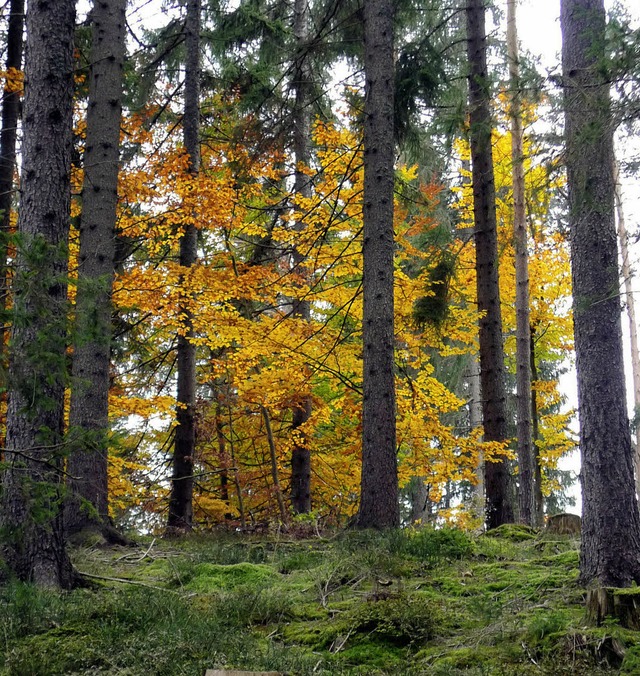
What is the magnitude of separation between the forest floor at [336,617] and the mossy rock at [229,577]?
21 millimetres

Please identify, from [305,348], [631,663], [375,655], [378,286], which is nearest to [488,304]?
[378,286]

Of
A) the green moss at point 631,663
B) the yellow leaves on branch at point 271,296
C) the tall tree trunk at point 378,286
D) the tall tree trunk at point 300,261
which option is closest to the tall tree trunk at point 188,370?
the yellow leaves on branch at point 271,296

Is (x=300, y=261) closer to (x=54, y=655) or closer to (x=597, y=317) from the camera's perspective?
(x=597, y=317)

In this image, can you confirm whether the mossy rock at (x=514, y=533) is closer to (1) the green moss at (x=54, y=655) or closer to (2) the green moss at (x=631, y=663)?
(2) the green moss at (x=631, y=663)

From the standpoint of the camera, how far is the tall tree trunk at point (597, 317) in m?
5.43

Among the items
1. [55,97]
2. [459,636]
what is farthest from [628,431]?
[55,97]

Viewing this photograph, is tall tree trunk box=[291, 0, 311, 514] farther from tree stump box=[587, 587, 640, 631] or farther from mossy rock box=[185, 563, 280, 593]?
tree stump box=[587, 587, 640, 631]

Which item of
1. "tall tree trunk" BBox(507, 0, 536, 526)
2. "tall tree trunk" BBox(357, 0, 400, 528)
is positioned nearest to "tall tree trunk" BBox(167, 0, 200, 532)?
"tall tree trunk" BBox(357, 0, 400, 528)

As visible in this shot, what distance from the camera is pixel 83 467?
953 cm

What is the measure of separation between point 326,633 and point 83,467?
5218 millimetres

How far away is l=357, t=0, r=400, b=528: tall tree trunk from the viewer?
360 inches

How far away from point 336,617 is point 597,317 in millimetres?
3194

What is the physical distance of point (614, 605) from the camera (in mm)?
4812

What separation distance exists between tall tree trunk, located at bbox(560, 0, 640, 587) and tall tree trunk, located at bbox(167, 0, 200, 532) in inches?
353
